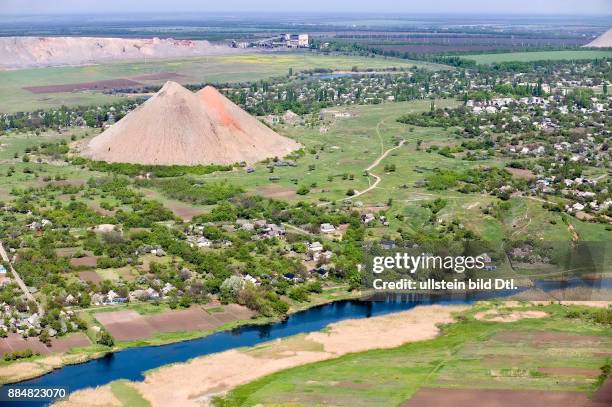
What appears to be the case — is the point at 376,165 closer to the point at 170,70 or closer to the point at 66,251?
the point at 66,251

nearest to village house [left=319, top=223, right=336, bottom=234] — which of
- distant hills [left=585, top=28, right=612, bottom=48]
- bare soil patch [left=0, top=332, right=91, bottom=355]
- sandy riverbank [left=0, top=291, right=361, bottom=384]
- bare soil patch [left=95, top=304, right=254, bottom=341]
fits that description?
bare soil patch [left=95, top=304, right=254, bottom=341]

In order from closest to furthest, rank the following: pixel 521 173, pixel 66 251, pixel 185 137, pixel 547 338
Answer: pixel 547 338 < pixel 66 251 < pixel 521 173 < pixel 185 137

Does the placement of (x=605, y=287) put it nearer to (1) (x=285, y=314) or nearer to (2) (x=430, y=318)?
(2) (x=430, y=318)

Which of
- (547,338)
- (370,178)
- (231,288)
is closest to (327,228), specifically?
(231,288)

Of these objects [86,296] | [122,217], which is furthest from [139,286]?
[122,217]

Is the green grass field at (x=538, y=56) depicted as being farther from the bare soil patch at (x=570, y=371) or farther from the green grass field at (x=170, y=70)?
the bare soil patch at (x=570, y=371)

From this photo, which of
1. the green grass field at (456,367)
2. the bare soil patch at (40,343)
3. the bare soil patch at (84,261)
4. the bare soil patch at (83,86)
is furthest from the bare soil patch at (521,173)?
the bare soil patch at (83,86)

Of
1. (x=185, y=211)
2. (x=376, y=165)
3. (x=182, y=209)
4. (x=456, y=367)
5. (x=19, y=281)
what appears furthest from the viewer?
(x=376, y=165)

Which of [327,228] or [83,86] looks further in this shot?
[83,86]
